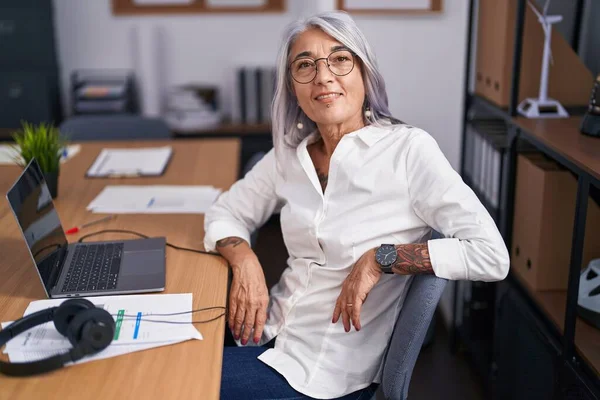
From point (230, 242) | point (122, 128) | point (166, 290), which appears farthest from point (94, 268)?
point (122, 128)

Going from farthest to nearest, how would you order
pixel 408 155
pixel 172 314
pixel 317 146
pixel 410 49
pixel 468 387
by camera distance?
1. pixel 410 49
2. pixel 468 387
3. pixel 317 146
4. pixel 408 155
5. pixel 172 314

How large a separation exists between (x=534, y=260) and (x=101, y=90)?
8.68 ft

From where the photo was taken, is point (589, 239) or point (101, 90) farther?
point (101, 90)

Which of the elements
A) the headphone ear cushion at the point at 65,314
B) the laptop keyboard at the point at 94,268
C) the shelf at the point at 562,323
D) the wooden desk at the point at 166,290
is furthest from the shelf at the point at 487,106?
the headphone ear cushion at the point at 65,314

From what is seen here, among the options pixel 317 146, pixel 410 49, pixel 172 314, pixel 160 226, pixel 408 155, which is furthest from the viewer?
pixel 410 49

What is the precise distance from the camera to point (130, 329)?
140cm

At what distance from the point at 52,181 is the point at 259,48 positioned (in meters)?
2.16

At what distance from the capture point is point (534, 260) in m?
2.17

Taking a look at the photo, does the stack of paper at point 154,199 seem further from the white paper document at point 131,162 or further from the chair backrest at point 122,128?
the chair backrest at point 122,128

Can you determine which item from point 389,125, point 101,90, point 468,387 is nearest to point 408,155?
point 389,125

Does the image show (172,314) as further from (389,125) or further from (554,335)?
(554,335)

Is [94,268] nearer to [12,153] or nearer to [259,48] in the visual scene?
[12,153]

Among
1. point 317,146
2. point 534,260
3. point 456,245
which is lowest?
point 534,260

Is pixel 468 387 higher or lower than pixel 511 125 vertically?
lower
